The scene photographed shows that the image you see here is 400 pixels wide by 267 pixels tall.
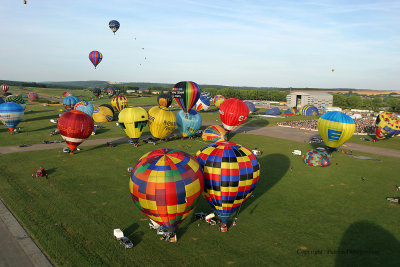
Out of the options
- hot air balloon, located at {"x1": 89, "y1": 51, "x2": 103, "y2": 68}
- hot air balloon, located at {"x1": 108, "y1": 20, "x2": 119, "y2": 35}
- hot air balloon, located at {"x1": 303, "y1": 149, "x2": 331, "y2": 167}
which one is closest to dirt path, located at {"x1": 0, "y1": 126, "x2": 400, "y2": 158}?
hot air balloon, located at {"x1": 303, "y1": 149, "x2": 331, "y2": 167}

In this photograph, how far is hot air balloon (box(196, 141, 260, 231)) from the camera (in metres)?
17.2

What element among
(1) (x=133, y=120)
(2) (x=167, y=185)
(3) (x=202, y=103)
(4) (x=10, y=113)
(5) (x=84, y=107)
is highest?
(3) (x=202, y=103)

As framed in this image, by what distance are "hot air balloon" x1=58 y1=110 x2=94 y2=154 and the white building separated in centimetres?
9606

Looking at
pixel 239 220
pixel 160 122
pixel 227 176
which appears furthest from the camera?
pixel 160 122

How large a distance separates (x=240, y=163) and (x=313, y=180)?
15320mm

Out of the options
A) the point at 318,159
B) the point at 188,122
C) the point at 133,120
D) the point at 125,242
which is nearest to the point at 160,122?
the point at 133,120

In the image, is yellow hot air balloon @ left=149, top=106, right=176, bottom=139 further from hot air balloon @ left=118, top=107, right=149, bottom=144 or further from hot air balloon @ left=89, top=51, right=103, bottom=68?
hot air balloon @ left=89, top=51, right=103, bottom=68

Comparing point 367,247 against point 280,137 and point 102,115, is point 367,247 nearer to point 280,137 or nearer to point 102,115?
point 280,137

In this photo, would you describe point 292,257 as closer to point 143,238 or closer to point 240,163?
point 240,163

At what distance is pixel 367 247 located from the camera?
16953mm

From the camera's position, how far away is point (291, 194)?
24672 millimetres

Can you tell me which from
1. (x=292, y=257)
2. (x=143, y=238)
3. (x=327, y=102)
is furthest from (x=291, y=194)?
(x=327, y=102)

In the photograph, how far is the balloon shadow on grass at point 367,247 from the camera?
15.5 metres

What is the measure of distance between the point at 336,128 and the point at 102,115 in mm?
54107
